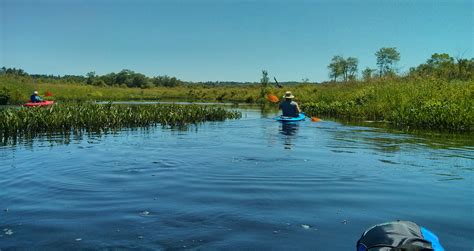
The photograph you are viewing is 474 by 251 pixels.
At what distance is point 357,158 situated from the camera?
11734 millimetres

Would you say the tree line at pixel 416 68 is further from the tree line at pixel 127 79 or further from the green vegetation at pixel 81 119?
the tree line at pixel 127 79

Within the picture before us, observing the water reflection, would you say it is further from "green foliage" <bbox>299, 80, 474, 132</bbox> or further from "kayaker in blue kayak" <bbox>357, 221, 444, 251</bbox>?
"kayaker in blue kayak" <bbox>357, 221, 444, 251</bbox>

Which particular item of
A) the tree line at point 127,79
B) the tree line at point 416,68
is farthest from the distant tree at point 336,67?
the tree line at point 127,79

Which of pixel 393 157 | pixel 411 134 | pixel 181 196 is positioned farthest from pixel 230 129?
pixel 181 196

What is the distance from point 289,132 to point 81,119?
30.3 ft

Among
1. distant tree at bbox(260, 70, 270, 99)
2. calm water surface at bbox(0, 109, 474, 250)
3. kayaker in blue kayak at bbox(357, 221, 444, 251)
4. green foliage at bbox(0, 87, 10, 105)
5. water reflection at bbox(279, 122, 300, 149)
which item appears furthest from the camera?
distant tree at bbox(260, 70, 270, 99)

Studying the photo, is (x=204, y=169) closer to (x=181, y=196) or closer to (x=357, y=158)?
(x=181, y=196)

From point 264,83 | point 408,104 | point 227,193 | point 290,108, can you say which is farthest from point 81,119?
point 264,83

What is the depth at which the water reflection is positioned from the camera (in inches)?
584

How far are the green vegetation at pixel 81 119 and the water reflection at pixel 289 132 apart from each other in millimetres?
5791

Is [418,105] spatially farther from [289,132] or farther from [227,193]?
[227,193]

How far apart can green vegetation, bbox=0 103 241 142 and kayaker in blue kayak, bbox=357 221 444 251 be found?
15.0 m

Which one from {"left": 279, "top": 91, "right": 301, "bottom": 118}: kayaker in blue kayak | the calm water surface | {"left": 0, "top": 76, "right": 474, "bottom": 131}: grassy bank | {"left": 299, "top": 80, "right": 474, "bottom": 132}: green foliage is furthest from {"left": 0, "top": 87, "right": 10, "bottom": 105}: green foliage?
{"left": 279, "top": 91, "right": 301, "bottom": 118}: kayaker in blue kayak

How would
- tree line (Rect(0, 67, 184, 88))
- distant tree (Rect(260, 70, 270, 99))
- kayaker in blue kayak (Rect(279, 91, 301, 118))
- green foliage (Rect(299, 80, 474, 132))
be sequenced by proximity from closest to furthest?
green foliage (Rect(299, 80, 474, 132)) < kayaker in blue kayak (Rect(279, 91, 301, 118)) < distant tree (Rect(260, 70, 270, 99)) < tree line (Rect(0, 67, 184, 88))
